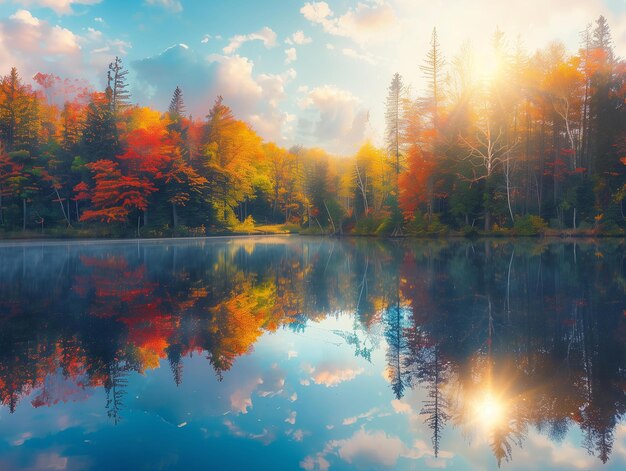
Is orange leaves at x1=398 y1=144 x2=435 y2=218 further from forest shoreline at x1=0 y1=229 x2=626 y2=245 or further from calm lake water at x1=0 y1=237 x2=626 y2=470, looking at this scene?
calm lake water at x1=0 y1=237 x2=626 y2=470

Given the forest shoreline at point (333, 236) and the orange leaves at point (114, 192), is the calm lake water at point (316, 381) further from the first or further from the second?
the orange leaves at point (114, 192)

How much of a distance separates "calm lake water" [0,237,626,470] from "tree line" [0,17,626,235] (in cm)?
2599

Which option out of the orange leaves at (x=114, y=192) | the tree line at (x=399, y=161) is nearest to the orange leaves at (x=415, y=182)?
the tree line at (x=399, y=161)

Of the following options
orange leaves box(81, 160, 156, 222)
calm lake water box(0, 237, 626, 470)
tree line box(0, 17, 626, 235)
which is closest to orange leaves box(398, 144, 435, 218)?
tree line box(0, 17, 626, 235)

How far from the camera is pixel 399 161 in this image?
40.6 metres

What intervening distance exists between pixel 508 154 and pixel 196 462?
110 feet

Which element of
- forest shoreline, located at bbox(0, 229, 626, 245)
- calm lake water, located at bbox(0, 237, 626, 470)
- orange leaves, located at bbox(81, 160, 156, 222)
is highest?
orange leaves, located at bbox(81, 160, 156, 222)

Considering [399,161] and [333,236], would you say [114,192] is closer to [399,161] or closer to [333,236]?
[333,236]

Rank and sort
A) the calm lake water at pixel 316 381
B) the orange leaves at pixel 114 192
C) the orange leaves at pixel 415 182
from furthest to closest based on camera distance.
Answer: the orange leaves at pixel 114 192
the orange leaves at pixel 415 182
the calm lake water at pixel 316 381

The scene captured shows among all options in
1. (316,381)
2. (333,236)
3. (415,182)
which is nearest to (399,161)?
(415,182)

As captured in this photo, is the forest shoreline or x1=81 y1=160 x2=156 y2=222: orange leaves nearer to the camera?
the forest shoreline

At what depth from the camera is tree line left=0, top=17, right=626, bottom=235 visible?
3173cm

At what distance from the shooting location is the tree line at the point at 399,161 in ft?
104

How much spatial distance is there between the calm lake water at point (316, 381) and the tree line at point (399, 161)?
26.0 metres
